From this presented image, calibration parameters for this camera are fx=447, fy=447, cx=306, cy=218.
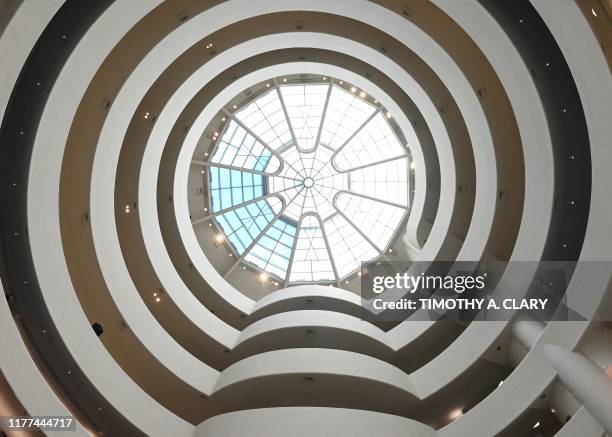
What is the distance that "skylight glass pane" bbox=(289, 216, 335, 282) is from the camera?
22875 millimetres

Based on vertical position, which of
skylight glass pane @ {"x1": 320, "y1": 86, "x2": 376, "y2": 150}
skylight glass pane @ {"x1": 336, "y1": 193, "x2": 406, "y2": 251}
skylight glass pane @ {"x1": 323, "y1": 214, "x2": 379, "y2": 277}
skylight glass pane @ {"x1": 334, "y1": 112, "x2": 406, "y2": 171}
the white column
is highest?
skylight glass pane @ {"x1": 320, "y1": 86, "x2": 376, "y2": 150}

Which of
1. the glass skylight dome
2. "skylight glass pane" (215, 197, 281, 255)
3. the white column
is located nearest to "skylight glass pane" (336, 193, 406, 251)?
the glass skylight dome

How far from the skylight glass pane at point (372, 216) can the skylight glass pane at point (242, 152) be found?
4081 mm

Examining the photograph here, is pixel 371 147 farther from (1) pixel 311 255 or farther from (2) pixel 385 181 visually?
(1) pixel 311 255

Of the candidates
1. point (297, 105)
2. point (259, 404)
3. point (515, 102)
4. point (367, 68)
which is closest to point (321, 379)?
point (259, 404)

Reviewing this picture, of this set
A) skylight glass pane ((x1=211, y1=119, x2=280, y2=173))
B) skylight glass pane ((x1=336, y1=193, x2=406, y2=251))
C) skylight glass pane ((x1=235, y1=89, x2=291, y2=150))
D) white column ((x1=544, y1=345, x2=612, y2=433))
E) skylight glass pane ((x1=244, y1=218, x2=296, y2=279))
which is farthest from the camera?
skylight glass pane ((x1=244, y1=218, x2=296, y2=279))

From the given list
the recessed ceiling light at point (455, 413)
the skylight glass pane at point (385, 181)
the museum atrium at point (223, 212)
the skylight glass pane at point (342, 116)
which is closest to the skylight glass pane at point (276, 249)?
the museum atrium at point (223, 212)

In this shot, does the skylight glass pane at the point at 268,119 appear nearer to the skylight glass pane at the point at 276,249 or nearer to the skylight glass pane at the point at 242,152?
the skylight glass pane at the point at 242,152

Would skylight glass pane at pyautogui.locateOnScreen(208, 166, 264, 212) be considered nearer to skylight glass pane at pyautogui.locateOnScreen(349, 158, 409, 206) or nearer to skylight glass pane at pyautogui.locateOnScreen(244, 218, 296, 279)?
skylight glass pane at pyautogui.locateOnScreen(244, 218, 296, 279)

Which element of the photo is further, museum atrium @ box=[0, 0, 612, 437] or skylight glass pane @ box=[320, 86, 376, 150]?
skylight glass pane @ box=[320, 86, 376, 150]

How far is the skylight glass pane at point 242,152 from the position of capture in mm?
20734

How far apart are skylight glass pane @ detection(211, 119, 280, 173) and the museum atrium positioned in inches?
6.6

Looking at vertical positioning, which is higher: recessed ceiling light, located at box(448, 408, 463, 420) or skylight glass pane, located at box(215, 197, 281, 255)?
skylight glass pane, located at box(215, 197, 281, 255)

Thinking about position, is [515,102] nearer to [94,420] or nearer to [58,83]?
[58,83]
